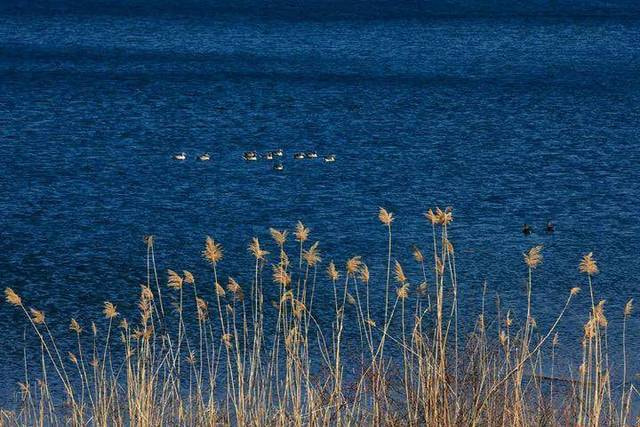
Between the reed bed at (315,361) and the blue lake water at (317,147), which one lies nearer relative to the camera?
the reed bed at (315,361)

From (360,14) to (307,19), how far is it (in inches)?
68.7

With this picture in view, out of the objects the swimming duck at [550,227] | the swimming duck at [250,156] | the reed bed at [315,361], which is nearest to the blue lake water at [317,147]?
the swimming duck at [550,227]

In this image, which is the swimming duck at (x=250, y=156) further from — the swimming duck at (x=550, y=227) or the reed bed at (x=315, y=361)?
the swimming duck at (x=550, y=227)

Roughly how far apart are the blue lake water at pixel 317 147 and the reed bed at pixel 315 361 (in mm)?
415

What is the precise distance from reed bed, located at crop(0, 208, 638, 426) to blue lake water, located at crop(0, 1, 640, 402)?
0.42m

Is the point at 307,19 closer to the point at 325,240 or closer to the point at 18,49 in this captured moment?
the point at 18,49

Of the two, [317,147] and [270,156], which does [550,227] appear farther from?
[317,147]

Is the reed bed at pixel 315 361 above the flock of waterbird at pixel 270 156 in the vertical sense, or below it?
above

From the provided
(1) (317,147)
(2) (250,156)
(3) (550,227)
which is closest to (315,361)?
(3) (550,227)

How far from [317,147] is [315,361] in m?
7.82

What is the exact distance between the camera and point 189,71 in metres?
22.9

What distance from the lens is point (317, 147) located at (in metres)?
16.7

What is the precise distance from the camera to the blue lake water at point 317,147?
A: 11.7m

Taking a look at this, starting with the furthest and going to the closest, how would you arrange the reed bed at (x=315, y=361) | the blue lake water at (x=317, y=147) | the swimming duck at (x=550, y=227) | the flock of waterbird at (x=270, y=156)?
the flock of waterbird at (x=270, y=156) → the swimming duck at (x=550, y=227) → the blue lake water at (x=317, y=147) → the reed bed at (x=315, y=361)
